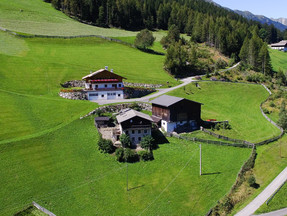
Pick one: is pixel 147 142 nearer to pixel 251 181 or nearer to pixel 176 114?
pixel 176 114

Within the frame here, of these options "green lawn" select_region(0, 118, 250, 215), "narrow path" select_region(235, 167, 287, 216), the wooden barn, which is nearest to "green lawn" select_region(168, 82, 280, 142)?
the wooden barn

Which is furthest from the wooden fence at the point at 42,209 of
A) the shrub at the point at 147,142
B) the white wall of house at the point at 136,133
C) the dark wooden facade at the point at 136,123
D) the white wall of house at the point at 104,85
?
the white wall of house at the point at 104,85

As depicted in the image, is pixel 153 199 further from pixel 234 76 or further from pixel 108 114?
pixel 234 76

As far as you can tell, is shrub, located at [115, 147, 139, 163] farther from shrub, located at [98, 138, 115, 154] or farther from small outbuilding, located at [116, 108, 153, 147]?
small outbuilding, located at [116, 108, 153, 147]

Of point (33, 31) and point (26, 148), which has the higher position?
point (33, 31)

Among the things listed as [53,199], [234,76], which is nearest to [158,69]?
[234,76]

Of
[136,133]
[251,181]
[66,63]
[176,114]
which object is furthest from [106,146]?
[66,63]
